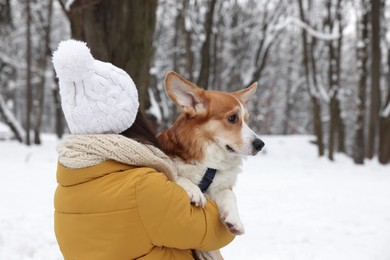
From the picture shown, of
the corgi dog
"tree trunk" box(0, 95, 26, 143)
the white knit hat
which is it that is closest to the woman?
the white knit hat

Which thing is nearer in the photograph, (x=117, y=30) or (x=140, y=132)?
(x=140, y=132)

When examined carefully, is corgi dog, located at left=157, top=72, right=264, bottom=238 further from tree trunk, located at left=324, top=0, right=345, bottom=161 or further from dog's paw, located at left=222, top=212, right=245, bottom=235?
tree trunk, located at left=324, top=0, right=345, bottom=161

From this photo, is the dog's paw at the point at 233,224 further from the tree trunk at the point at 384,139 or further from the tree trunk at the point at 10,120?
the tree trunk at the point at 10,120

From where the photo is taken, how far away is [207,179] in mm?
2436

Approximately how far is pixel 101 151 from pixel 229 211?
753mm

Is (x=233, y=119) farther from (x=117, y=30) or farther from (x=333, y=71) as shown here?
(x=333, y=71)

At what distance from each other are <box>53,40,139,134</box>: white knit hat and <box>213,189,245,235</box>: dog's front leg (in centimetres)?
67

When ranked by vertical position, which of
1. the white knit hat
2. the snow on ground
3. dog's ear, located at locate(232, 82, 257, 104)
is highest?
the white knit hat

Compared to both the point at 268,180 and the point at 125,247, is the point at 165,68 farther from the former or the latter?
the point at 125,247

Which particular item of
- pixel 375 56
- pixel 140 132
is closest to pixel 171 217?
pixel 140 132

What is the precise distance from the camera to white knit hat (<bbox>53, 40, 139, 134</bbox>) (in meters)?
1.94

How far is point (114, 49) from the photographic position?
4621 millimetres

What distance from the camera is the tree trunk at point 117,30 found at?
15.0 feet

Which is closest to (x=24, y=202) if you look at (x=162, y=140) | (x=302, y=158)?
(x=162, y=140)
